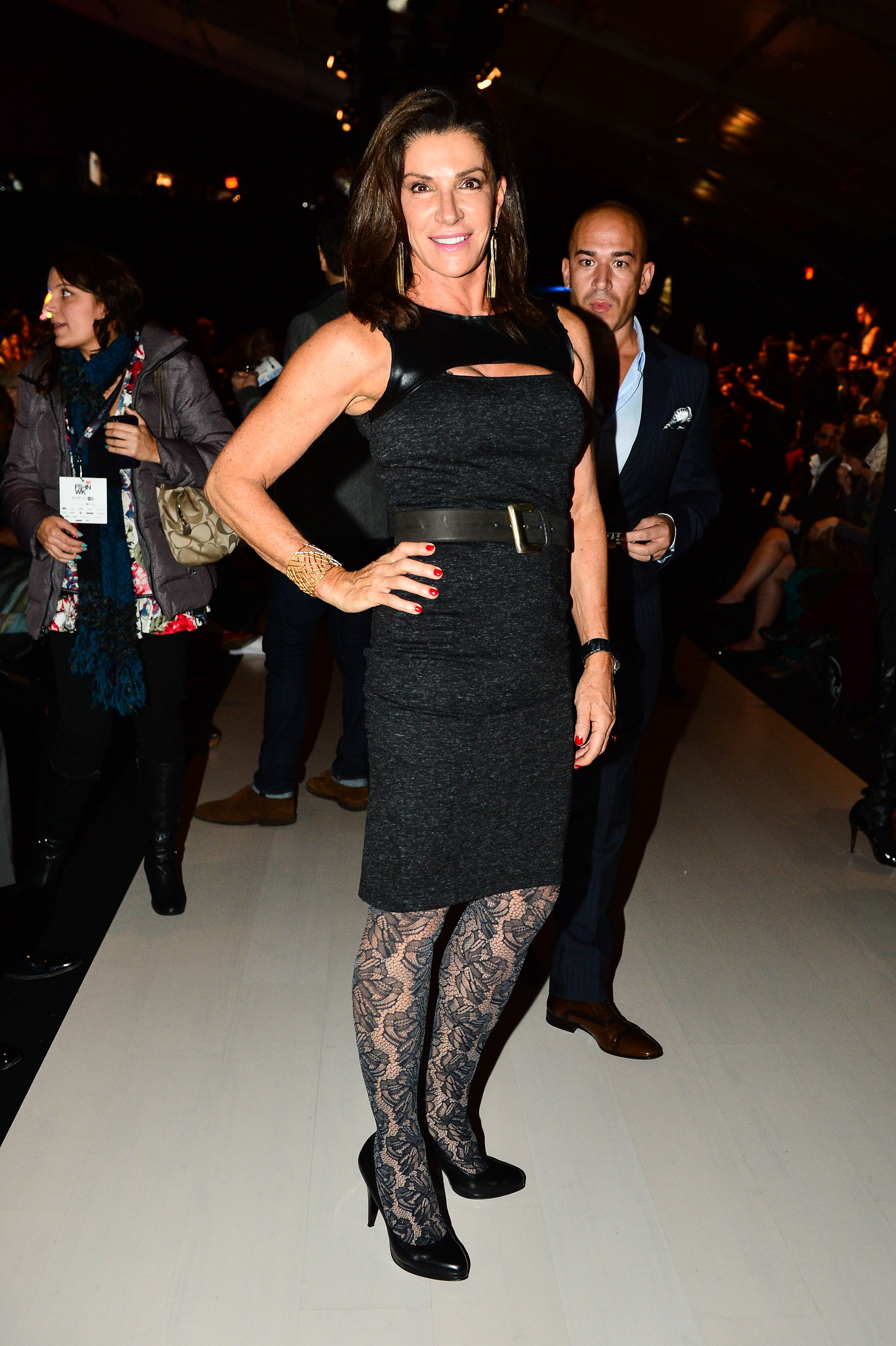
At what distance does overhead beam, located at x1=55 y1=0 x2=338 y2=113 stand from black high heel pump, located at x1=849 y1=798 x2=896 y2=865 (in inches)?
522

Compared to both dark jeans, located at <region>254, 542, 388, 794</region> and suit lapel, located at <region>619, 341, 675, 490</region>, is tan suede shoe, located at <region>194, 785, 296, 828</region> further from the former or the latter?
suit lapel, located at <region>619, 341, 675, 490</region>

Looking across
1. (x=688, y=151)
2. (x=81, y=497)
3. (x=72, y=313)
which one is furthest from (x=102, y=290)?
(x=688, y=151)

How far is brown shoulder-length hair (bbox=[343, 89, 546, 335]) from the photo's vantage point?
1.41 m

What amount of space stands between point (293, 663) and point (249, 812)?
1.55ft

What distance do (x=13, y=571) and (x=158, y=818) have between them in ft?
3.49

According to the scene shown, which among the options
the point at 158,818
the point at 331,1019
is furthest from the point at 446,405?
the point at 158,818

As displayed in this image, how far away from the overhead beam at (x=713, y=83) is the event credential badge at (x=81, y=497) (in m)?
9.03

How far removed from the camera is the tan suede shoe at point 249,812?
10.7 ft

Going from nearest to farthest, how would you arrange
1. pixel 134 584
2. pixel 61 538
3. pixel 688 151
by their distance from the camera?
1. pixel 61 538
2. pixel 134 584
3. pixel 688 151

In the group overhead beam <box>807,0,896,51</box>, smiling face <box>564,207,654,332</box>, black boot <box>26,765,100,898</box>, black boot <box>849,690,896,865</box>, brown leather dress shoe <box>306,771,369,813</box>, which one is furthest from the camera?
overhead beam <box>807,0,896,51</box>

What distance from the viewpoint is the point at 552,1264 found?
1634 mm

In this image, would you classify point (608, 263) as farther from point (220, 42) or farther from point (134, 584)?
point (220, 42)

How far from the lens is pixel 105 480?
2385 millimetres

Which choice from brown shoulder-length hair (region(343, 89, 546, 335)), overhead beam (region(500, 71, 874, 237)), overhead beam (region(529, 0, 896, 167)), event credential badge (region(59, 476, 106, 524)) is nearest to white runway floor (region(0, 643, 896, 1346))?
event credential badge (region(59, 476, 106, 524))
